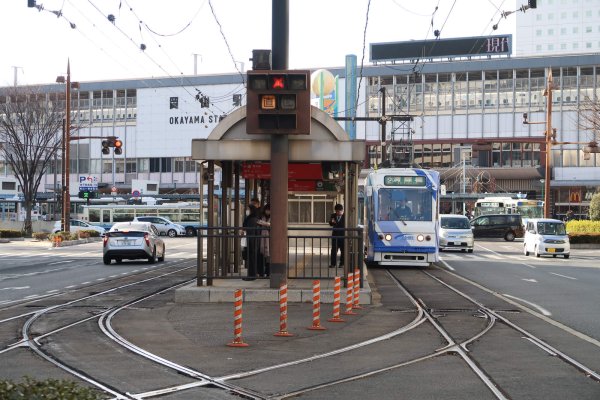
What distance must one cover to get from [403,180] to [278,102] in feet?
43.6

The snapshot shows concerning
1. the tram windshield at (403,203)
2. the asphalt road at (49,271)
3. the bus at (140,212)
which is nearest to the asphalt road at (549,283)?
the tram windshield at (403,203)

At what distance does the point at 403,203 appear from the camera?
29422mm

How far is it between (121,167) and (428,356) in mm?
92508

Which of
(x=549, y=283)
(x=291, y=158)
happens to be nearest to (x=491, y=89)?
(x=549, y=283)

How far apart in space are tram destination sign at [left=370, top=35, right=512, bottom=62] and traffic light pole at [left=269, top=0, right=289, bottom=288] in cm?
6798

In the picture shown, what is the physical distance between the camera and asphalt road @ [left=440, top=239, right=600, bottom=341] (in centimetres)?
1602

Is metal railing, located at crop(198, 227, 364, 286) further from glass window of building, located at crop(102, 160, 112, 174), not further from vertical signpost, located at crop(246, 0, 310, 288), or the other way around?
glass window of building, located at crop(102, 160, 112, 174)

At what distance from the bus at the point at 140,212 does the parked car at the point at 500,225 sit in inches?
943

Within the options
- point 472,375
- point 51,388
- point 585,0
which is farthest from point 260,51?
point 585,0

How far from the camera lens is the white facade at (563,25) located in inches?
5674

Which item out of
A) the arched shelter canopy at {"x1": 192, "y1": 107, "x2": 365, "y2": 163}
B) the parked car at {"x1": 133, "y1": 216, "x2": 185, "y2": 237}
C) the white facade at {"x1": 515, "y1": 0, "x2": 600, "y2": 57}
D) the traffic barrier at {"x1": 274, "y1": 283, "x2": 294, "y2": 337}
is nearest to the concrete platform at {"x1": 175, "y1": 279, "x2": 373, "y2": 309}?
the arched shelter canopy at {"x1": 192, "y1": 107, "x2": 365, "y2": 163}

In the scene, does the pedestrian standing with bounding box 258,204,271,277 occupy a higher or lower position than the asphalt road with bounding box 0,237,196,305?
higher

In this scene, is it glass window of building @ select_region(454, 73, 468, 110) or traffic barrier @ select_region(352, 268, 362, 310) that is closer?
traffic barrier @ select_region(352, 268, 362, 310)

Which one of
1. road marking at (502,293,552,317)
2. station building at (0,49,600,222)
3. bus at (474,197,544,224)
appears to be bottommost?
road marking at (502,293,552,317)
